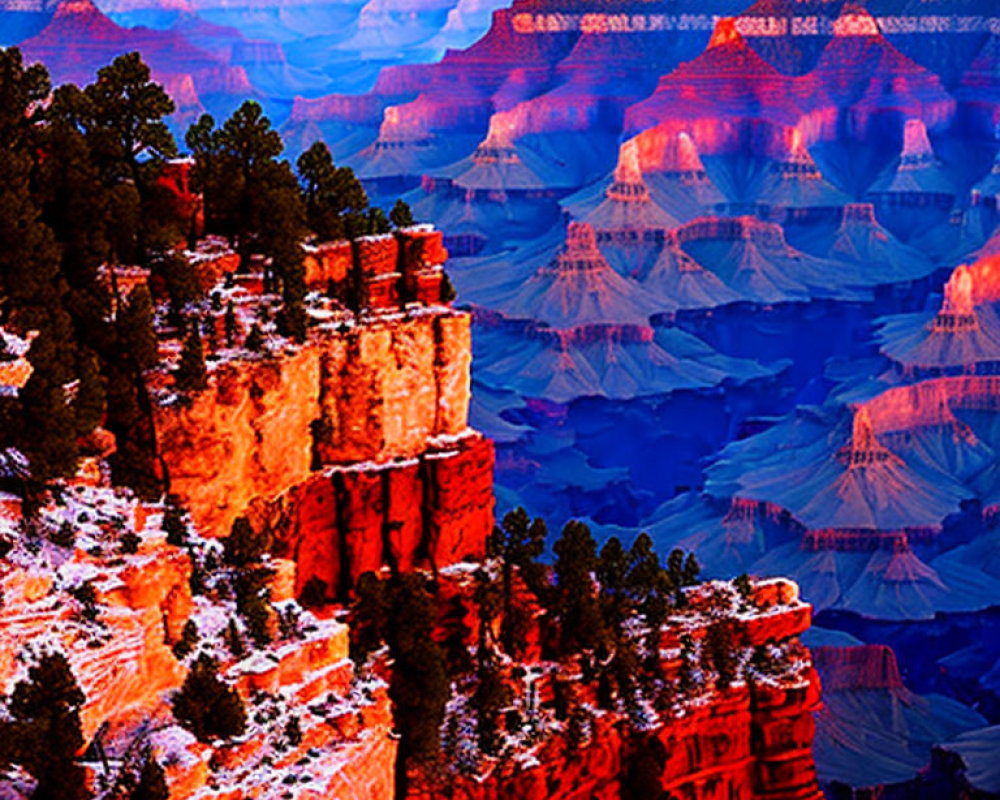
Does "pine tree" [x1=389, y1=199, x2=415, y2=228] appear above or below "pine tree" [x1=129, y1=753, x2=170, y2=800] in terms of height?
above

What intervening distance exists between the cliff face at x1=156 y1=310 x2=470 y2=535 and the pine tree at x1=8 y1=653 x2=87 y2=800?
938 cm

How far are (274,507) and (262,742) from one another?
8872 mm

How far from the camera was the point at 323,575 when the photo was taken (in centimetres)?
3516

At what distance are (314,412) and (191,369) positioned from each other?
13.5 feet

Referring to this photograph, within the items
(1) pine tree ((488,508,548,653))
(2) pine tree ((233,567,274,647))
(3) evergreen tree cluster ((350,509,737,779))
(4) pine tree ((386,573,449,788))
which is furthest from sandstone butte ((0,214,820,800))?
(4) pine tree ((386,573,449,788))

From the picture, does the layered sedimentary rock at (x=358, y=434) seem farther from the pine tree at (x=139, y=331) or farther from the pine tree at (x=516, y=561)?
the pine tree at (x=139, y=331)

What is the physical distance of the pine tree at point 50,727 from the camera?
69.4 ft

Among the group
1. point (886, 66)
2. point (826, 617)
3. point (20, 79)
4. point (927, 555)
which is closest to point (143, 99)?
point (20, 79)

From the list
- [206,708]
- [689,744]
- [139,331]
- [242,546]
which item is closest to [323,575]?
[242,546]

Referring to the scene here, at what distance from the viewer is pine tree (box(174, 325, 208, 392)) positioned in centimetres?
3016

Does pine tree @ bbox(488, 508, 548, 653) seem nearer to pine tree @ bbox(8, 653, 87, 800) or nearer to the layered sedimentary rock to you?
the layered sedimentary rock

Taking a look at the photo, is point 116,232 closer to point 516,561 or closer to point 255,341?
point 255,341

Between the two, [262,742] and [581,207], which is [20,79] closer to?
[262,742]

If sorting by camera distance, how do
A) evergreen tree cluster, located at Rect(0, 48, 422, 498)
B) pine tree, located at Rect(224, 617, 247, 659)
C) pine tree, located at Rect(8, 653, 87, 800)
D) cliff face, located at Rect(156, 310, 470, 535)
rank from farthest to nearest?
cliff face, located at Rect(156, 310, 470, 535) → evergreen tree cluster, located at Rect(0, 48, 422, 498) → pine tree, located at Rect(224, 617, 247, 659) → pine tree, located at Rect(8, 653, 87, 800)
